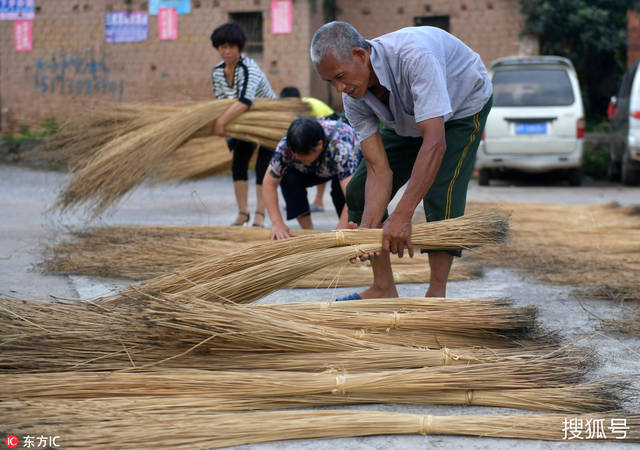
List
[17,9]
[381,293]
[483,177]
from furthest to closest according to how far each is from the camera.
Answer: [17,9] → [483,177] → [381,293]

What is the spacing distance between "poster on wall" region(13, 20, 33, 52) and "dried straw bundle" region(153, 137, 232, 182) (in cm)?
854

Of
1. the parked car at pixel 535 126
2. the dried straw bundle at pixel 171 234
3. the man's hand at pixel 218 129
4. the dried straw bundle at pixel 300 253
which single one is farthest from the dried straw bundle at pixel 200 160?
the parked car at pixel 535 126

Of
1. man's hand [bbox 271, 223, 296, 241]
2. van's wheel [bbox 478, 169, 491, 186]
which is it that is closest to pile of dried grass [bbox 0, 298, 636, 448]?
man's hand [bbox 271, 223, 296, 241]

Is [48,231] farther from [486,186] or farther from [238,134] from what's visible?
[486,186]

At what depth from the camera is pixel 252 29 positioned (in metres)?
12.8

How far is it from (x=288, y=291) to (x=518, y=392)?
1827mm

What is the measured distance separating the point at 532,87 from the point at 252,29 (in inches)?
200

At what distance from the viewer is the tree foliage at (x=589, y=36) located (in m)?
12.1

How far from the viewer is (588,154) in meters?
11.2

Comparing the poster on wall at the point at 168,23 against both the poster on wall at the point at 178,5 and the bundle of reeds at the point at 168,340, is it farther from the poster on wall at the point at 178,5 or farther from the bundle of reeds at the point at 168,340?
the bundle of reeds at the point at 168,340

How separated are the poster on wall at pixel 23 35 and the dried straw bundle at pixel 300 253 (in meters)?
11.9

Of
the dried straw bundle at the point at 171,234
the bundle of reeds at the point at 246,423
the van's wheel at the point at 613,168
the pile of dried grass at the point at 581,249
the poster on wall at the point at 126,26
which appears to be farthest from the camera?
the poster on wall at the point at 126,26

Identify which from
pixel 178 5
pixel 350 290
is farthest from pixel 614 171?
pixel 350 290

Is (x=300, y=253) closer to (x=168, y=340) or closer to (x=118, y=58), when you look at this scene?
(x=168, y=340)
